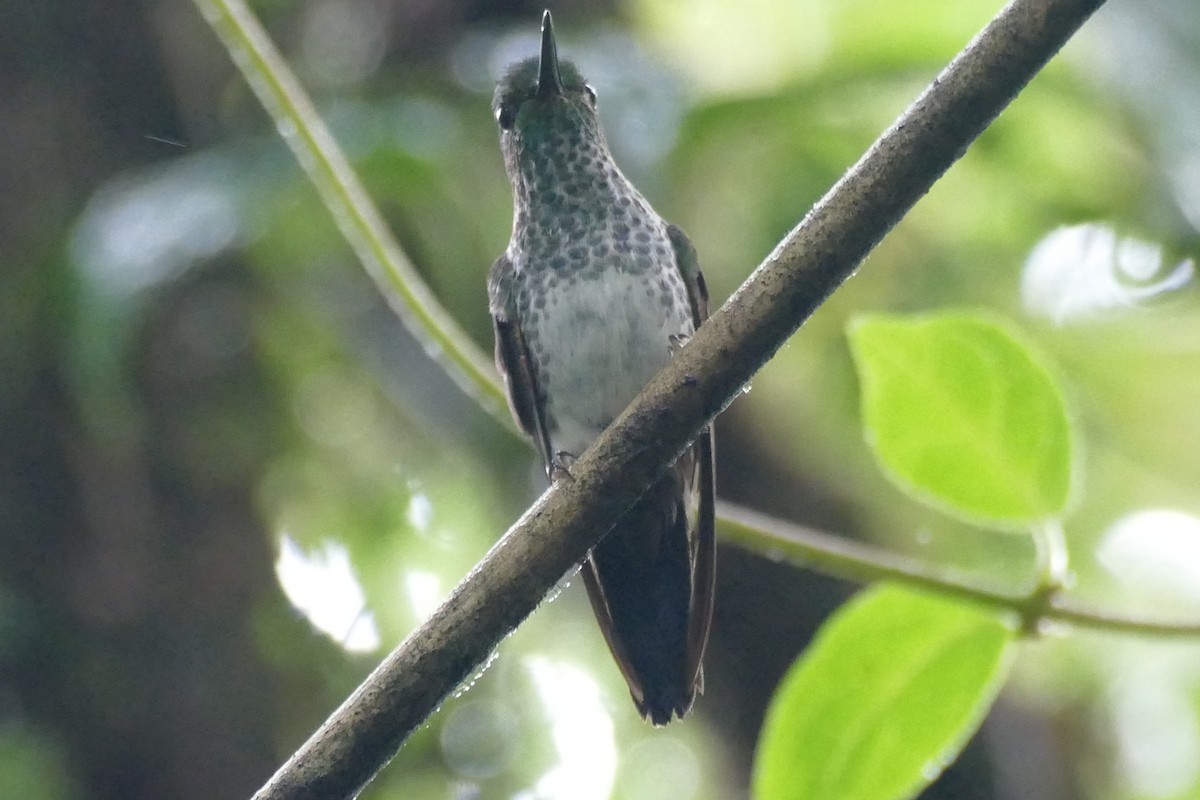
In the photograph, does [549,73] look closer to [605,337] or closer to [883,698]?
[605,337]

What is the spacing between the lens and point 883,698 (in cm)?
149

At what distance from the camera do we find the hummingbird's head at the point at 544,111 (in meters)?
2.52

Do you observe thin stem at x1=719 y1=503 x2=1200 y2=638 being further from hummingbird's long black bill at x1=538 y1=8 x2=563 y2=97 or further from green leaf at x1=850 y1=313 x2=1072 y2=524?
hummingbird's long black bill at x1=538 y1=8 x2=563 y2=97

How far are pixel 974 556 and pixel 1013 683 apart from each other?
288 mm

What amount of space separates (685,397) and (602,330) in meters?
0.98

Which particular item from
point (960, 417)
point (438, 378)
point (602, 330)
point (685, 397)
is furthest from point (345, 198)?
point (438, 378)

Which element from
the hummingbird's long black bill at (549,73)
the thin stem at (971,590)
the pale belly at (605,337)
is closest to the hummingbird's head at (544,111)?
the hummingbird's long black bill at (549,73)

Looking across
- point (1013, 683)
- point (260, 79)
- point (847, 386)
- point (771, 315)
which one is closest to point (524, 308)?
point (260, 79)

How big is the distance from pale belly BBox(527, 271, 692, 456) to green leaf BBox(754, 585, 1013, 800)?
81 cm

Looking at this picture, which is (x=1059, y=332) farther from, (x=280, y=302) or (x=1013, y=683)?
(x=280, y=302)

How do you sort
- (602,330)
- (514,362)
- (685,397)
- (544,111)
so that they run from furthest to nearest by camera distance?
(544,111) → (514,362) → (602,330) → (685,397)

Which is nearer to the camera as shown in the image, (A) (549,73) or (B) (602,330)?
(B) (602,330)

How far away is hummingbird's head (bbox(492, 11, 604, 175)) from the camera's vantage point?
2.52 m

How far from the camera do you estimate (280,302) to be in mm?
3240
